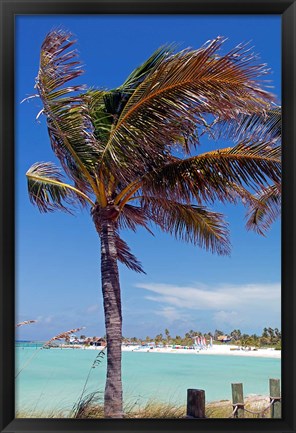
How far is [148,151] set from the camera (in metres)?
3.90

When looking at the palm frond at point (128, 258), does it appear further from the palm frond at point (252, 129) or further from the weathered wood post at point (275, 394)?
the weathered wood post at point (275, 394)

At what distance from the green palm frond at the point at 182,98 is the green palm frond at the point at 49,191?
1860 mm

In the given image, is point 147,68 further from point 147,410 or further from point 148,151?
point 147,410

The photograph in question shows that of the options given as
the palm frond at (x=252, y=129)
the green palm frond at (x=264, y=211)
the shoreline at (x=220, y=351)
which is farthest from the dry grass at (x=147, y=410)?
the palm frond at (x=252, y=129)

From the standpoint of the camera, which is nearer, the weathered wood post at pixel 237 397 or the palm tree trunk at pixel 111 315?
the palm tree trunk at pixel 111 315

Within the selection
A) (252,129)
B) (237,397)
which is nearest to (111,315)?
(237,397)

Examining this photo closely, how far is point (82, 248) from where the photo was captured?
656 cm

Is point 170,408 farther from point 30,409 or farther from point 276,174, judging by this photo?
point 276,174

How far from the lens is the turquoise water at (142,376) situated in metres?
5.46

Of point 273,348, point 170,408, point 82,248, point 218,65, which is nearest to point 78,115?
point 218,65

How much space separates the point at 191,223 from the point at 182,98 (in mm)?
2185

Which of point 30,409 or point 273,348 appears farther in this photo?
point 273,348

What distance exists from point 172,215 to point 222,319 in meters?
2.06

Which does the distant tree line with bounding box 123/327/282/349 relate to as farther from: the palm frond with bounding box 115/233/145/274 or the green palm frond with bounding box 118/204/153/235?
the green palm frond with bounding box 118/204/153/235
